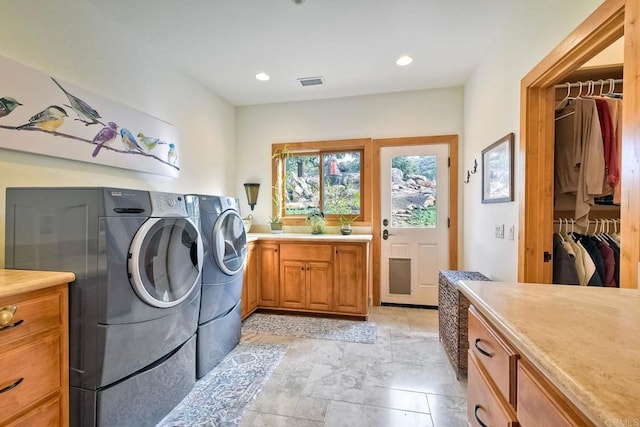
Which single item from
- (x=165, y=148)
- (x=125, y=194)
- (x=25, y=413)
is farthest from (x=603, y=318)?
(x=165, y=148)

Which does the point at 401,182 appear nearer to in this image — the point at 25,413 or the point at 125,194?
the point at 125,194

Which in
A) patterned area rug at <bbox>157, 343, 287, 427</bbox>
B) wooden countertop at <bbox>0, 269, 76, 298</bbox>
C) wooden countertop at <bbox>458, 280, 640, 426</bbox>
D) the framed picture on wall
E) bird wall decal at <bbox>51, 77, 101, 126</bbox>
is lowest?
patterned area rug at <bbox>157, 343, 287, 427</bbox>

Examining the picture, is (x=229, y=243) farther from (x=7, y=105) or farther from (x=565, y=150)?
(x=565, y=150)

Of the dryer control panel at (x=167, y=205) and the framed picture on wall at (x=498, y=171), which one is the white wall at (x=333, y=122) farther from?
the dryer control panel at (x=167, y=205)

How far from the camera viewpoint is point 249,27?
2.14m

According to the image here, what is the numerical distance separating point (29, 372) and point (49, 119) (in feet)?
4.51

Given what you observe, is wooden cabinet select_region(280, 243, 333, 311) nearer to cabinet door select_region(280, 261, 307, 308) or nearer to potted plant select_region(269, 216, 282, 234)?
cabinet door select_region(280, 261, 307, 308)

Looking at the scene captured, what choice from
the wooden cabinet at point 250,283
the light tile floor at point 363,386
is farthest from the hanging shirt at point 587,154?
the wooden cabinet at point 250,283

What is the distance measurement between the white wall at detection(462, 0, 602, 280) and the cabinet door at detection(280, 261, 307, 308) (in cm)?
179

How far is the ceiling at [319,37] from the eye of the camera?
194 centimetres

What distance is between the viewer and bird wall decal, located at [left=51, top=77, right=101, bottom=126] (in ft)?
5.68

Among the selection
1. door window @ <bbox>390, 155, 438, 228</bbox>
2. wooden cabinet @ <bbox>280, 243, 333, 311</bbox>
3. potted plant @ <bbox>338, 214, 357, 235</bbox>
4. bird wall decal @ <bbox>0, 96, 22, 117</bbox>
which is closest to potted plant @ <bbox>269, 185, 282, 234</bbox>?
wooden cabinet @ <bbox>280, 243, 333, 311</bbox>

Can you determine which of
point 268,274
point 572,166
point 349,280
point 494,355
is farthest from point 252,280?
point 572,166

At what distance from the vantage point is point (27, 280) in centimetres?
108
